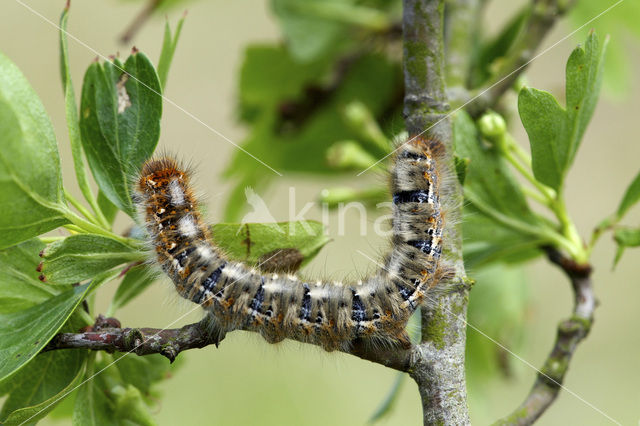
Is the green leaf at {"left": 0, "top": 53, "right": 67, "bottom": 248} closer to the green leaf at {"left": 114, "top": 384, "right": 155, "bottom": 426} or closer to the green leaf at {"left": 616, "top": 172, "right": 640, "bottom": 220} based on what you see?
the green leaf at {"left": 114, "top": 384, "right": 155, "bottom": 426}

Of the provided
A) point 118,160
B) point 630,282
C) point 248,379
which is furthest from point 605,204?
point 118,160

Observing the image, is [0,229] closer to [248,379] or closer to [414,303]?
[414,303]

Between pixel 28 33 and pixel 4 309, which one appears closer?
pixel 4 309

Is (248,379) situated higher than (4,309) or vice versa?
(4,309)

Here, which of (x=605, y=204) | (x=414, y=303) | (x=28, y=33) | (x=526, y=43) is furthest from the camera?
(x=28, y=33)

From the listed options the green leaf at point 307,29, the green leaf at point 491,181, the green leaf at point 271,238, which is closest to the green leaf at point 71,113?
the green leaf at point 271,238

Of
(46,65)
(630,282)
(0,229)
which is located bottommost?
(630,282)

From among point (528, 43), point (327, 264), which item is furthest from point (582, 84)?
point (327, 264)

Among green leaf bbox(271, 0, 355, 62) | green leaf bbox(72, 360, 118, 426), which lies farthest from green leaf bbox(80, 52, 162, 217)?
green leaf bbox(271, 0, 355, 62)
